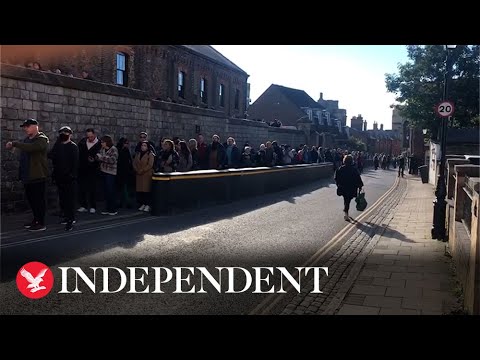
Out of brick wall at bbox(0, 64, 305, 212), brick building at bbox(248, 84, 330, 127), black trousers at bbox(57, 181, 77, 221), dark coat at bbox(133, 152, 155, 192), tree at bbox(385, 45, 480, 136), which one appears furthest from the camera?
brick building at bbox(248, 84, 330, 127)

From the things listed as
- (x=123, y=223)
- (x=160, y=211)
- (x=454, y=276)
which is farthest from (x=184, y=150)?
(x=454, y=276)

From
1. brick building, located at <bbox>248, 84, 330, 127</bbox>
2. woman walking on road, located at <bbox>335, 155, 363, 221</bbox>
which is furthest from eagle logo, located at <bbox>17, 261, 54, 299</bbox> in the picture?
brick building, located at <bbox>248, 84, 330, 127</bbox>

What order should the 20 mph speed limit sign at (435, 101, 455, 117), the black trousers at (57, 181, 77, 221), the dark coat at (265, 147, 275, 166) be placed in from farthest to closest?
1. the dark coat at (265, 147, 275, 166)
2. the 20 mph speed limit sign at (435, 101, 455, 117)
3. the black trousers at (57, 181, 77, 221)

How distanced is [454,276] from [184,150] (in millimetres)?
8192

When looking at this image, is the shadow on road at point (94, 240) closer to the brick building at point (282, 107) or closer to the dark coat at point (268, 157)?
the dark coat at point (268, 157)

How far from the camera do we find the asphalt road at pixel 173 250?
4.66 m

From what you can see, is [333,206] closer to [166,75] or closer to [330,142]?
[166,75]

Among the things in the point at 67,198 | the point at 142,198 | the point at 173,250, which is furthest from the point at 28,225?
the point at 173,250

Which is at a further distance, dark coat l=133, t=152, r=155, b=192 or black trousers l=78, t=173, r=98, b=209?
dark coat l=133, t=152, r=155, b=192

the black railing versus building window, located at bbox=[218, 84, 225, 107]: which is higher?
building window, located at bbox=[218, 84, 225, 107]

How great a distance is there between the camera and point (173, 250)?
6859 millimetres

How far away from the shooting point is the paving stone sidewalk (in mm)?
4762

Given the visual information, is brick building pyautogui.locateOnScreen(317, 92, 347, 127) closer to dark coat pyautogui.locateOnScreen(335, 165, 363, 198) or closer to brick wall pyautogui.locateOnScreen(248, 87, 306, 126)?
brick wall pyautogui.locateOnScreen(248, 87, 306, 126)
